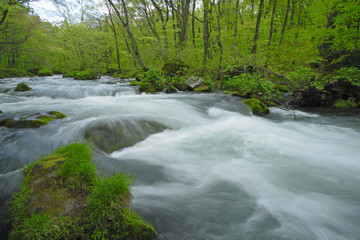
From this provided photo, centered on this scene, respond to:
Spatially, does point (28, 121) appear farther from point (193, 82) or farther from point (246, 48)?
point (246, 48)

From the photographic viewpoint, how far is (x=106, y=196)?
1.79 metres

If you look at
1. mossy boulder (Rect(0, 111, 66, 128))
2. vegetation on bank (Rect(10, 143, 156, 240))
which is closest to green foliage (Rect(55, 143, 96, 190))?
vegetation on bank (Rect(10, 143, 156, 240))

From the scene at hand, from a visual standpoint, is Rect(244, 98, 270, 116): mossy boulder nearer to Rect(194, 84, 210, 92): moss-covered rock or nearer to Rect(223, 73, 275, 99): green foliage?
Rect(223, 73, 275, 99): green foliage

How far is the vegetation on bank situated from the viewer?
1624 mm

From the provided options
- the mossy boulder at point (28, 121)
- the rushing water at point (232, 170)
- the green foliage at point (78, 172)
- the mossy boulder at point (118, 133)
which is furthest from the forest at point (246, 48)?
the green foliage at point (78, 172)

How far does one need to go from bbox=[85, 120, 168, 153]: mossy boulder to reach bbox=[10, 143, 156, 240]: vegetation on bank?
1992 mm

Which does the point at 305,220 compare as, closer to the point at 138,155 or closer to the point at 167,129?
the point at 138,155

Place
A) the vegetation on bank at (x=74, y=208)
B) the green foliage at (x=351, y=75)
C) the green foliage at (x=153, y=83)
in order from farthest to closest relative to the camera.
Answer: the green foliage at (x=153, y=83) → the green foliage at (x=351, y=75) → the vegetation on bank at (x=74, y=208)

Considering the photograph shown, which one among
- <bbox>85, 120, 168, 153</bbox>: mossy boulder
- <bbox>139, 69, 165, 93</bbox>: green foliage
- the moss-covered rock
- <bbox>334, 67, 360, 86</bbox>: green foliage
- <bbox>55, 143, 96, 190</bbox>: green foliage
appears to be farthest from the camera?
Result: the moss-covered rock

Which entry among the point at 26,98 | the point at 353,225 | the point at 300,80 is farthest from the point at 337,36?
the point at 26,98

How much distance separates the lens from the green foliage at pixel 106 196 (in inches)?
68.2

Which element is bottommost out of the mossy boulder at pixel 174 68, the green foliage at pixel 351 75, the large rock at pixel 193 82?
the large rock at pixel 193 82

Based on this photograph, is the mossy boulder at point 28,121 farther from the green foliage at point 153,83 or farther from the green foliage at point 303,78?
the green foliage at point 303,78

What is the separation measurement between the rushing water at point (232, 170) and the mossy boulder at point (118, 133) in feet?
0.64
